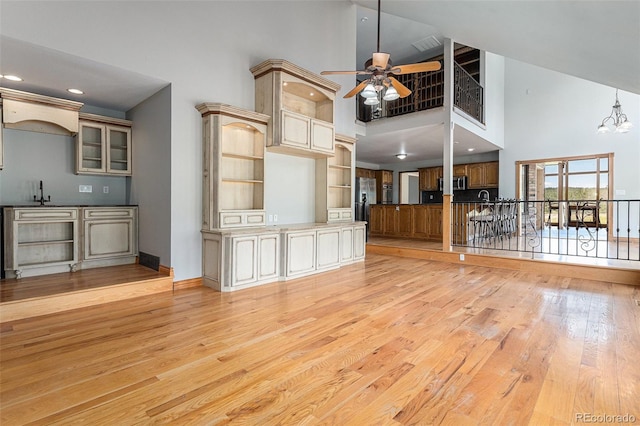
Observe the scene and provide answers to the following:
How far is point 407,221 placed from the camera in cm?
811

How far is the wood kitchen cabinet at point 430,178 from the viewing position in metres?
10.3

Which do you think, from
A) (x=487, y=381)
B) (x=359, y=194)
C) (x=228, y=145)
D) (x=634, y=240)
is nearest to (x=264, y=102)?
(x=228, y=145)

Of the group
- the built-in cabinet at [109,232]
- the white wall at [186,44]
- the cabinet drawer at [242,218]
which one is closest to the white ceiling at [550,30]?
the white wall at [186,44]

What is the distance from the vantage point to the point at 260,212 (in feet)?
14.6

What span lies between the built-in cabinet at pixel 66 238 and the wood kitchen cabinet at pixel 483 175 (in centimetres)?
939

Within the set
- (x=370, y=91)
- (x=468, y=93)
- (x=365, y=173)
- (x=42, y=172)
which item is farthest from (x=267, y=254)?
(x=365, y=173)

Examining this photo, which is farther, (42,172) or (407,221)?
(407,221)

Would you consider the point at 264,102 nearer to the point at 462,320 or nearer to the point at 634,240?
the point at 462,320

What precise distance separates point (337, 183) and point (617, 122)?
6592 millimetres

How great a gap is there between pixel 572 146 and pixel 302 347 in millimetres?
9530

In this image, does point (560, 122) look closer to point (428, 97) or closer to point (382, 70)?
point (428, 97)

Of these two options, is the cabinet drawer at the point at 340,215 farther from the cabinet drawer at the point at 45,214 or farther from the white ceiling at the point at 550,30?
the cabinet drawer at the point at 45,214

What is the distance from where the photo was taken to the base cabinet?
384cm

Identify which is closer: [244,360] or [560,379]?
[560,379]
